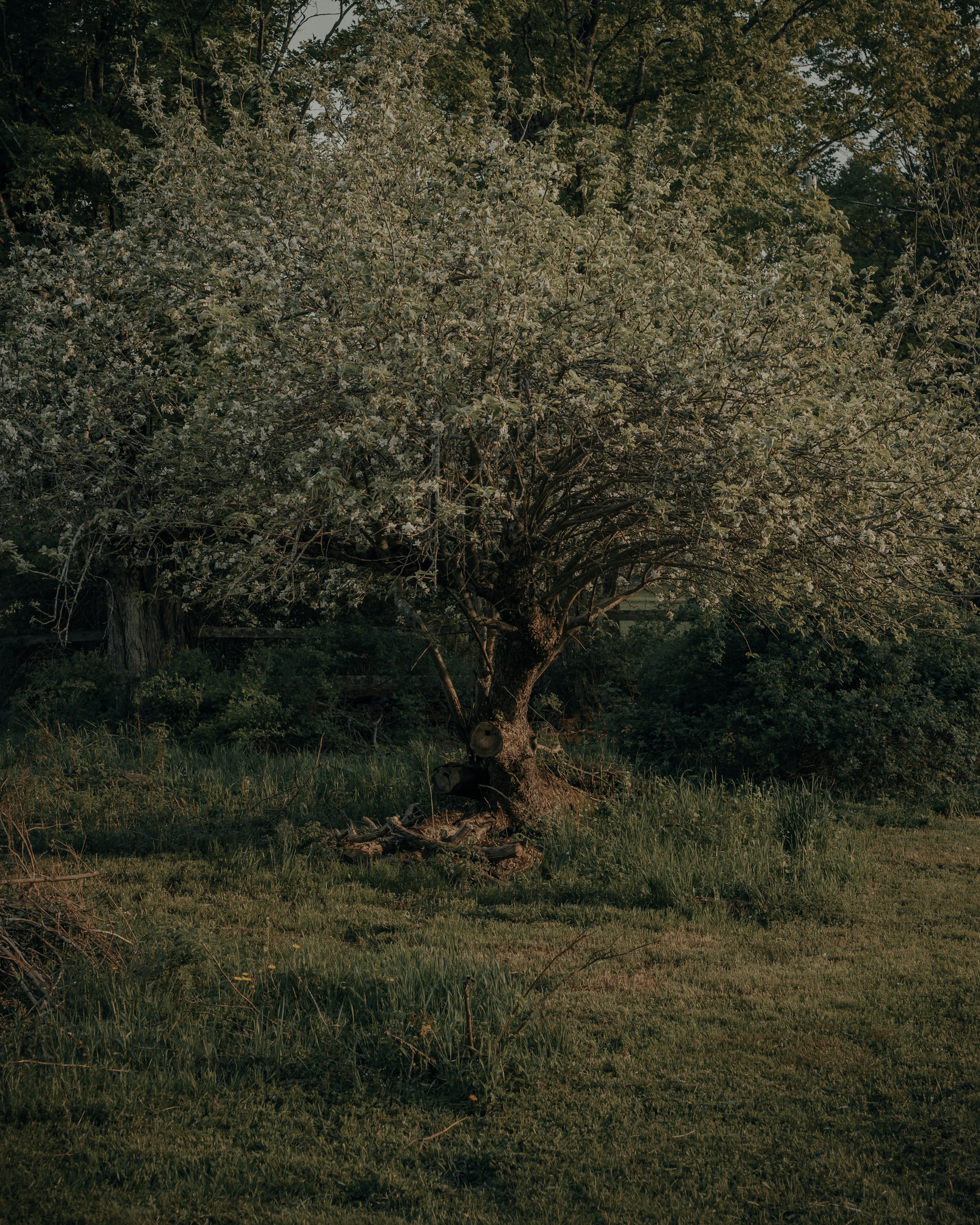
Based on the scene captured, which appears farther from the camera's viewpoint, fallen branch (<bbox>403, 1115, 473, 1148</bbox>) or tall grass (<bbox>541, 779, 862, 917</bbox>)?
tall grass (<bbox>541, 779, 862, 917</bbox>)

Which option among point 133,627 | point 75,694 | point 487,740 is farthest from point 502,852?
point 133,627

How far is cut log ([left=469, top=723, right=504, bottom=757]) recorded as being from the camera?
8.55 metres

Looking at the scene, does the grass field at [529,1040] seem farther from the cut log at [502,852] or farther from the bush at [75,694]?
the bush at [75,694]

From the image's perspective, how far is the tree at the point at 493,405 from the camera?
6.38 m

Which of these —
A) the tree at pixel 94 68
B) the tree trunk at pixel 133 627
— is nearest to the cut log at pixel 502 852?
the tree trunk at pixel 133 627

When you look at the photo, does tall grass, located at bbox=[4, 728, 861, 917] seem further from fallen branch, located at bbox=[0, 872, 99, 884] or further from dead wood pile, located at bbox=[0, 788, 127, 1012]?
fallen branch, located at bbox=[0, 872, 99, 884]

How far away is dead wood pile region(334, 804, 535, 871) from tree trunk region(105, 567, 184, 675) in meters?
7.18

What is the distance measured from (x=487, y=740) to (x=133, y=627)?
807 cm

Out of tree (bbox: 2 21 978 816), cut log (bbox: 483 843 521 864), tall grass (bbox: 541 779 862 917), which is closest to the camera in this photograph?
tree (bbox: 2 21 978 816)

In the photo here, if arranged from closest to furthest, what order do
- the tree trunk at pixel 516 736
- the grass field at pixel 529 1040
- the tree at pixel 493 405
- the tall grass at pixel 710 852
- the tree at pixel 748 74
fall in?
1. the grass field at pixel 529 1040
2. the tree at pixel 493 405
3. the tall grass at pixel 710 852
4. the tree trunk at pixel 516 736
5. the tree at pixel 748 74

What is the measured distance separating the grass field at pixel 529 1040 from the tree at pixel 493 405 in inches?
67.2

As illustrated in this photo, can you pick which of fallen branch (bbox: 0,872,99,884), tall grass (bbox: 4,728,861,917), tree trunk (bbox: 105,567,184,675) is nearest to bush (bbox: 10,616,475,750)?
tree trunk (bbox: 105,567,184,675)

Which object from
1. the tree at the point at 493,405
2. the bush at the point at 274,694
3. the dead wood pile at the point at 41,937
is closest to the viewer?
the dead wood pile at the point at 41,937

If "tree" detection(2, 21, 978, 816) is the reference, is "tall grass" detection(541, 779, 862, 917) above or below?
below
